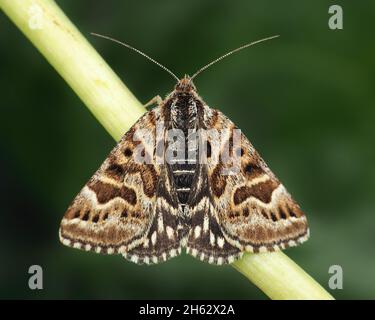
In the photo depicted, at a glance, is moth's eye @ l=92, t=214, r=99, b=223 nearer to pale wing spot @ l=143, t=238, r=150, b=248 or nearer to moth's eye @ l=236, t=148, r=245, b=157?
pale wing spot @ l=143, t=238, r=150, b=248

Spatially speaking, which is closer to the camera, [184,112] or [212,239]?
[212,239]

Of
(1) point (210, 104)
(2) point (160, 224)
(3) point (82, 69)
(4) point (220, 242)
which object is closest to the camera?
(3) point (82, 69)

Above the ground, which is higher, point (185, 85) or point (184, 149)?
point (185, 85)

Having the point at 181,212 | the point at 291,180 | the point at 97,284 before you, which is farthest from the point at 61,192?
the point at 291,180

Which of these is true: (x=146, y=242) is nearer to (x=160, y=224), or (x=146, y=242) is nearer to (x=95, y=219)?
(x=160, y=224)

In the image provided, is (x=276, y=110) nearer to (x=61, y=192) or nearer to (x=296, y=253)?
(x=296, y=253)

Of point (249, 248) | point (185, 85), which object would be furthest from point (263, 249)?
point (185, 85)

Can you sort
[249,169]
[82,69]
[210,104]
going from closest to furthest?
[82,69]
[249,169]
[210,104]
